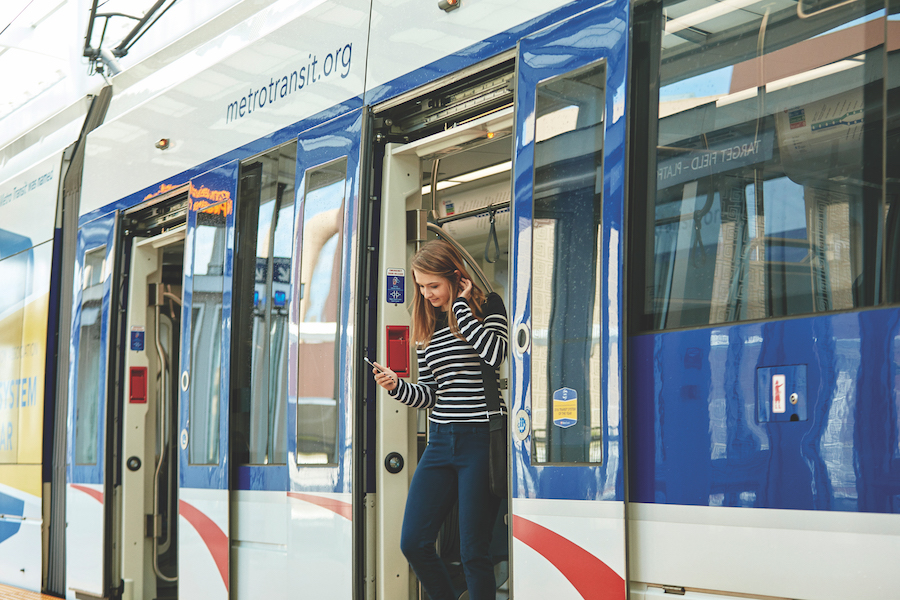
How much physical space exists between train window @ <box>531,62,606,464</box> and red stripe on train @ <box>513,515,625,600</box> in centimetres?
22

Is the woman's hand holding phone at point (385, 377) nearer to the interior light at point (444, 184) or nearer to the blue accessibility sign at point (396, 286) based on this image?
the blue accessibility sign at point (396, 286)

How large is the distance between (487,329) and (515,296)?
0.59m

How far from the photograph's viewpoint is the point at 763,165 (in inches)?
93.9

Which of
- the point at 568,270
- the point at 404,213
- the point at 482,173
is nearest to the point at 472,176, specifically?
the point at 482,173

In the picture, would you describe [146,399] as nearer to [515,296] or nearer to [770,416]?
[515,296]

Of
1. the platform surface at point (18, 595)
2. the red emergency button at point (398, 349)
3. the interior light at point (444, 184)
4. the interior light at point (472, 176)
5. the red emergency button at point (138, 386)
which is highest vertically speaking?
the interior light at point (472, 176)

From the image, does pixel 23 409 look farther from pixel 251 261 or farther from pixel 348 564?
pixel 348 564

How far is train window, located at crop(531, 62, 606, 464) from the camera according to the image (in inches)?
105

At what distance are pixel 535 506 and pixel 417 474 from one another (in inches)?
33.7

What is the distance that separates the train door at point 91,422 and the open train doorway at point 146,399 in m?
0.10

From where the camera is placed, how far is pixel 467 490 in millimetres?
3438

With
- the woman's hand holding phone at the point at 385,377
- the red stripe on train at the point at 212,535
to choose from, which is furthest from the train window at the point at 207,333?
the woman's hand holding phone at the point at 385,377

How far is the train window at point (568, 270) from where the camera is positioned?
2.66 meters

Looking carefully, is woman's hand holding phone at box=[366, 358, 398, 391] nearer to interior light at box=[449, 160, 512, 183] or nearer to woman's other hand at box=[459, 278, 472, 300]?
woman's other hand at box=[459, 278, 472, 300]
